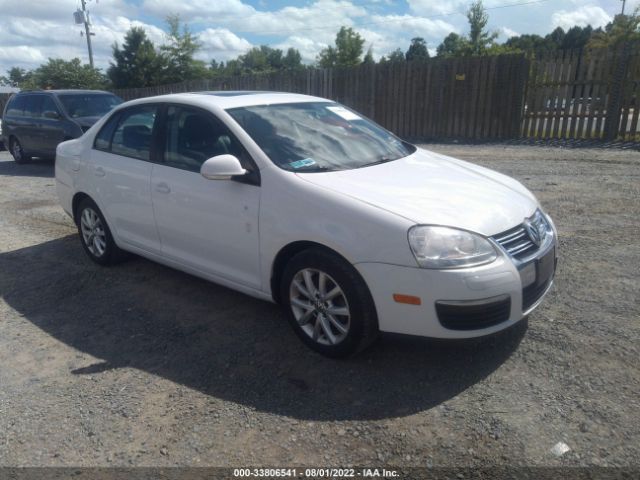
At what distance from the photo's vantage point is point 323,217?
10.3 feet

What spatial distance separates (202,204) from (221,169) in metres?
0.49

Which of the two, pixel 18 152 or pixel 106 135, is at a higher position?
pixel 106 135

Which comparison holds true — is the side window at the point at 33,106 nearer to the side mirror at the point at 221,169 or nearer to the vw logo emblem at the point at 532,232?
the side mirror at the point at 221,169

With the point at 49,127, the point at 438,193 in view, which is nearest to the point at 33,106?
the point at 49,127

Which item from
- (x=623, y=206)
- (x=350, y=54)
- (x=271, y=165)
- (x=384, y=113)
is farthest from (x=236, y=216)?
(x=350, y=54)

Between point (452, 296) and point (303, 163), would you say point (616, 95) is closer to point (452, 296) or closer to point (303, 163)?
point (303, 163)

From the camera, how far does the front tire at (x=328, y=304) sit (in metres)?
3.09

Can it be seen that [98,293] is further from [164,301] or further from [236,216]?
[236,216]

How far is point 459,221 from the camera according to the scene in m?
3.01

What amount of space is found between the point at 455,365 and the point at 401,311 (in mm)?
621

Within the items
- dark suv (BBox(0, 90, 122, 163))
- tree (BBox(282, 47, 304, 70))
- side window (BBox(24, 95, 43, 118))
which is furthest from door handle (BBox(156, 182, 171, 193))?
tree (BBox(282, 47, 304, 70))

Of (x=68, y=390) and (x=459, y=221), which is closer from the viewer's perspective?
(x=459, y=221)

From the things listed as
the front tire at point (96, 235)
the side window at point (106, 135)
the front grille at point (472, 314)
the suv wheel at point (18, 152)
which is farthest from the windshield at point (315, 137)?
the suv wheel at point (18, 152)

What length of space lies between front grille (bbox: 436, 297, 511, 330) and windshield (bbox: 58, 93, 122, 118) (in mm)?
10777
